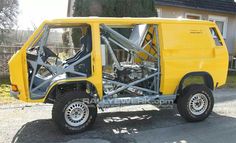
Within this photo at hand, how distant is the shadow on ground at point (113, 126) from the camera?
4676 mm

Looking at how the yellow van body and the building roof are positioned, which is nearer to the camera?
the yellow van body

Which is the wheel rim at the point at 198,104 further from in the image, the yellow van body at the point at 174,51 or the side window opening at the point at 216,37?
the side window opening at the point at 216,37

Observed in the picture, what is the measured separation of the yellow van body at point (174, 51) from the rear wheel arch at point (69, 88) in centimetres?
10

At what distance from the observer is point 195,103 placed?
5.65 m

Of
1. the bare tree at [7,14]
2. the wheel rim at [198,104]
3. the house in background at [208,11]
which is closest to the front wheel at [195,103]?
the wheel rim at [198,104]

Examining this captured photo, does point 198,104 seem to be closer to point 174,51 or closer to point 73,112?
point 174,51

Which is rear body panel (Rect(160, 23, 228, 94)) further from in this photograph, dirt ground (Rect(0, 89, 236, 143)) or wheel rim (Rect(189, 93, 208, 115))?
dirt ground (Rect(0, 89, 236, 143))

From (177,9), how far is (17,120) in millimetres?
11719

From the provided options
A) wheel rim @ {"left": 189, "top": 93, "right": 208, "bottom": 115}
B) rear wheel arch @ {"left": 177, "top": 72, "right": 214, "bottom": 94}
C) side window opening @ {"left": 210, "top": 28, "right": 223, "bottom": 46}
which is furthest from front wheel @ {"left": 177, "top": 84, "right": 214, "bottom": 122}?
side window opening @ {"left": 210, "top": 28, "right": 223, "bottom": 46}

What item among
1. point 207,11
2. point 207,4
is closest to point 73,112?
point 207,11

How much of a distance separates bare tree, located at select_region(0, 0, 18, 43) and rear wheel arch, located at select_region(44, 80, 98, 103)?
20.8 metres

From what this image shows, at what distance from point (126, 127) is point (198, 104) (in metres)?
1.70

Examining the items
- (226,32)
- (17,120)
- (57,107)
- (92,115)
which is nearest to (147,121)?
(92,115)

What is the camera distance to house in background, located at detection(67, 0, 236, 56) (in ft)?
47.3
